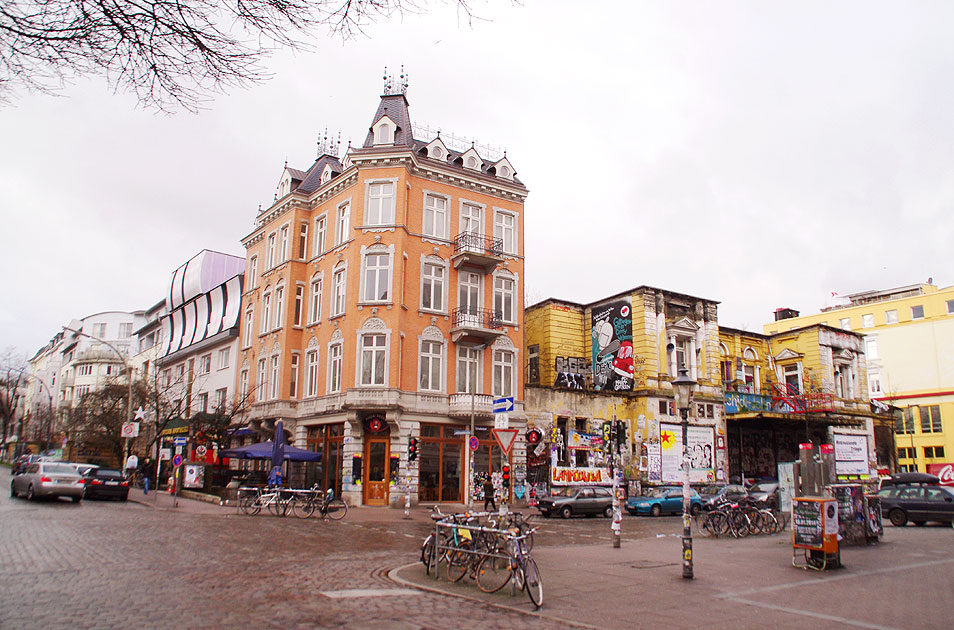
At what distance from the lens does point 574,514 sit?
94.9ft

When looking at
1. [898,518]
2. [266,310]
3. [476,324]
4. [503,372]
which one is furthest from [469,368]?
[898,518]

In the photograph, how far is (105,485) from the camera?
95.9 feet

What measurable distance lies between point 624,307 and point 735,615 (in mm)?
32523

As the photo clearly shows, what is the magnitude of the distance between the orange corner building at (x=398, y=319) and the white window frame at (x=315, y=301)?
3.7 inches

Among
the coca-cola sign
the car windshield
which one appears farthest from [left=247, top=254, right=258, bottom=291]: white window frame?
the coca-cola sign

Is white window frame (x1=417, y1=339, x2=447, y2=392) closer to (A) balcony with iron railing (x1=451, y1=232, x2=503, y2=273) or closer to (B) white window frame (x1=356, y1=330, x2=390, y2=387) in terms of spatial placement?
(B) white window frame (x1=356, y1=330, x2=390, y2=387)

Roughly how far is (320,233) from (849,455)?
1251 inches

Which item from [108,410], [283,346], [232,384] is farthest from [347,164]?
[108,410]

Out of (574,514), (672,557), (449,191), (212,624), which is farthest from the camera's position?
(449,191)

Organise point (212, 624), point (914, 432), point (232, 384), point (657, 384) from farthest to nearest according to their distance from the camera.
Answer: point (914, 432) < point (232, 384) < point (657, 384) < point (212, 624)

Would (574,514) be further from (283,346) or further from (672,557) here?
(283,346)

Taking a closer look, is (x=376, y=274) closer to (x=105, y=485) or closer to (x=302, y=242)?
(x=302, y=242)

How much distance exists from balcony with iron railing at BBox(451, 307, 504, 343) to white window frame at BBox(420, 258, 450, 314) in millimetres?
797

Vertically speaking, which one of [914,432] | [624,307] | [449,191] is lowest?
[914,432]
